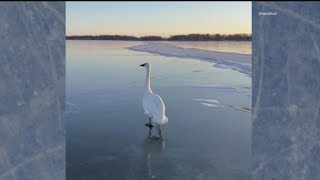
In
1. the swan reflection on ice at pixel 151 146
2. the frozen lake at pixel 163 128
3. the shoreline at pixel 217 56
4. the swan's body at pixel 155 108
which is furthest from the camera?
the shoreline at pixel 217 56

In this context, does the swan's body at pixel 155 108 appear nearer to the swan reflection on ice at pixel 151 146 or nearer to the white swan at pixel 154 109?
the white swan at pixel 154 109

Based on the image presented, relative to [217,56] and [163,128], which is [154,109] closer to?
[163,128]

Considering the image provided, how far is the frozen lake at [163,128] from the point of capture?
3.62 m

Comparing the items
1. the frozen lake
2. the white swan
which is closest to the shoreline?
the frozen lake

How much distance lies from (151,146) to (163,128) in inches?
28.0

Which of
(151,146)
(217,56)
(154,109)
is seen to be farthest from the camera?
(217,56)

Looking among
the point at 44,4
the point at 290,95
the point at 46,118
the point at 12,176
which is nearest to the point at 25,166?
the point at 12,176

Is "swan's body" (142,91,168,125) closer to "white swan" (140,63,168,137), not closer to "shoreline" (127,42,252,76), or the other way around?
"white swan" (140,63,168,137)

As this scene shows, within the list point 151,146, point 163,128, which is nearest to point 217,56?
point 163,128

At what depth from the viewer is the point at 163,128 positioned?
5051 mm

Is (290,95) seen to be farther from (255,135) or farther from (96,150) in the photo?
(96,150)

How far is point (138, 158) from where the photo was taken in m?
3.94

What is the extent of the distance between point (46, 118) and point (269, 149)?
1.54 m

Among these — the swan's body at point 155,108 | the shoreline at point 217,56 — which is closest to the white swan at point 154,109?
the swan's body at point 155,108
